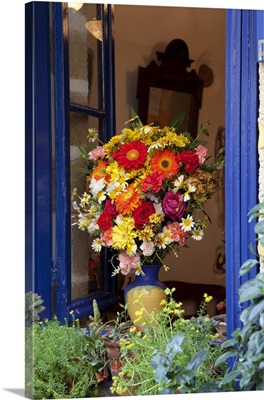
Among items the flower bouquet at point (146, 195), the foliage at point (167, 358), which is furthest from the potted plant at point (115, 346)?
the flower bouquet at point (146, 195)

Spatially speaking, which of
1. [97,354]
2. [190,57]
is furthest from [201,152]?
[190,57]

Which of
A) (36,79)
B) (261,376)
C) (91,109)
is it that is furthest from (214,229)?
(261,376)

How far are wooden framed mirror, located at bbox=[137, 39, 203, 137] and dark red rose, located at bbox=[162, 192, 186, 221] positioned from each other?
76.4 inches

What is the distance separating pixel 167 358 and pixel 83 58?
1558mm

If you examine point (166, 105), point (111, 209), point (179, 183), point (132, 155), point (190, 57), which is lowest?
point (111, 209)

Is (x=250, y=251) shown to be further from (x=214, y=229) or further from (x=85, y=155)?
(x=214, y=229)

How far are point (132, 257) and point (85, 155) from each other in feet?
1.65

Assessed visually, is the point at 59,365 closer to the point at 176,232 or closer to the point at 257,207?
the point at 176,232

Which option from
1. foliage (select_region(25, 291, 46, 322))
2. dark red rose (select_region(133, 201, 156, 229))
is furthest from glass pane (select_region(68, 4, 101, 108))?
foliage (select_region(25, 291, 46, 322))

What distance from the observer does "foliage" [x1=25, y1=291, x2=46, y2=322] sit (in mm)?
2547

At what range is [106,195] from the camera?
2.95 meters

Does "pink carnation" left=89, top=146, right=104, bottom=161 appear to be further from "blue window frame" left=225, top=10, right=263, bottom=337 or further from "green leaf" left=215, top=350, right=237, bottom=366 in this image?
"green leaf" left=215, top=350, right=237, bottom=366

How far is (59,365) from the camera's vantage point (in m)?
2.64

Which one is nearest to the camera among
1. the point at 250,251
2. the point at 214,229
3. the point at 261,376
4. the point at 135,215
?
the point at 261,376
